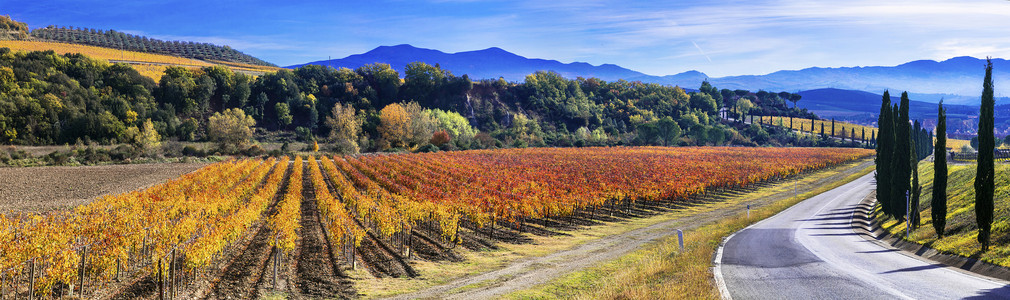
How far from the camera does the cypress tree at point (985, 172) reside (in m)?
17.7

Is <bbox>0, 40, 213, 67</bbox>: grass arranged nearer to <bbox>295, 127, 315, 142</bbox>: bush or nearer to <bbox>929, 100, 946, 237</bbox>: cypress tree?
<bbox>295, 127, 315, 142</bbox>: bush

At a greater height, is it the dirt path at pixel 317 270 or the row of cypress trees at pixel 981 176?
the row of cypress trees at pixel 981 176

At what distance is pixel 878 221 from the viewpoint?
31562 mm

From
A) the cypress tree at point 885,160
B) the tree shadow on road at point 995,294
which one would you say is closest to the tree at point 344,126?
the cypress tree at point 885,160

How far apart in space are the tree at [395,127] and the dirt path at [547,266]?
8431 centimetres

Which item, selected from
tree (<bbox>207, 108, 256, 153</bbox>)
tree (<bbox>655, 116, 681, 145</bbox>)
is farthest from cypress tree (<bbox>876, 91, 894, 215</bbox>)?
tree (<bbox>655, 116, 681, 145</bbox>)

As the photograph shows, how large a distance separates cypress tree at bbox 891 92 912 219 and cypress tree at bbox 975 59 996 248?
9388mm

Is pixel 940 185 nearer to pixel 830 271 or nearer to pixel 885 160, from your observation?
pixel 830 271

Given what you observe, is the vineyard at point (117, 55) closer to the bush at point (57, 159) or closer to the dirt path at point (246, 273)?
the bush at point (57, 159)

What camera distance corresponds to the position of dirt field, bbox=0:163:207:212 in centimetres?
3603

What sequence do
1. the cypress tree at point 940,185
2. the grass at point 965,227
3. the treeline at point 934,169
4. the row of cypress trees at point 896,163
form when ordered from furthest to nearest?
the row of cypress trees at point 896,163, the cypress tree at point 940,185, the treeline at point 934,169, the grass at point 965,227

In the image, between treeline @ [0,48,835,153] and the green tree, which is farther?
the green tree

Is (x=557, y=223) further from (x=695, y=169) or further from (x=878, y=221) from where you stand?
(x=695, y=169)

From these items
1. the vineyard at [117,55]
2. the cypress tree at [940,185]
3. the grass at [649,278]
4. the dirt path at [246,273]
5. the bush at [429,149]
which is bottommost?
the bush at [429,149]
